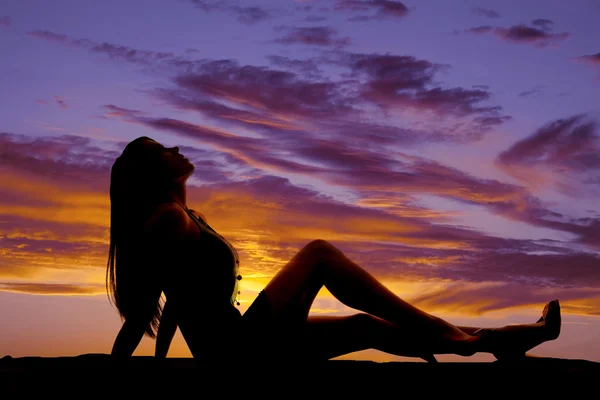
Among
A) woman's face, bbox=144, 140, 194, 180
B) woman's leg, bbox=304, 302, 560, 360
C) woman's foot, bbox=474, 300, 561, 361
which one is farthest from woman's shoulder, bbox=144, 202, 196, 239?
woman's foot, bbox=474, 300, 561, 361

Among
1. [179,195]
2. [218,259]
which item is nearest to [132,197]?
[179,195]

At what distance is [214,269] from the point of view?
4.55 metres

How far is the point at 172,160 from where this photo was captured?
15.9 feet

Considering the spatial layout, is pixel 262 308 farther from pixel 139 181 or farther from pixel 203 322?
pixel 139 181

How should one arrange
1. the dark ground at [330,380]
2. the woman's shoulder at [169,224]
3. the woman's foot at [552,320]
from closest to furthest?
1. the dark ground at [330,380]
2. the woman's shoulder at [169,224]
3. the woman's foot at [552,320]

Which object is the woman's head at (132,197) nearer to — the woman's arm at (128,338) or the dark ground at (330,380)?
the woman's arm at (128,338)

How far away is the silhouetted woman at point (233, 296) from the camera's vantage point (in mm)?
4500

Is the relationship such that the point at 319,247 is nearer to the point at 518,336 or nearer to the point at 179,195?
the point at 179,195

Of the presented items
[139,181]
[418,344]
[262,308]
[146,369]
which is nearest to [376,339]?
[418,344]

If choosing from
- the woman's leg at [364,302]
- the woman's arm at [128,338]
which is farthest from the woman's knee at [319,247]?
the woman's arm at [128,338]

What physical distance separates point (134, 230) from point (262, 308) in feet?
3.21

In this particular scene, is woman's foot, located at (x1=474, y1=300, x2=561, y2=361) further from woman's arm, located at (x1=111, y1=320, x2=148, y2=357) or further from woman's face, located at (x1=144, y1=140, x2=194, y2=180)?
woman's face, located at (x1=144, y1=140, x2=194, y2=180)

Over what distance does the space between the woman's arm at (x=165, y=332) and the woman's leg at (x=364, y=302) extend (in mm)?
675

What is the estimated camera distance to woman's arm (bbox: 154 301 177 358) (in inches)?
188
